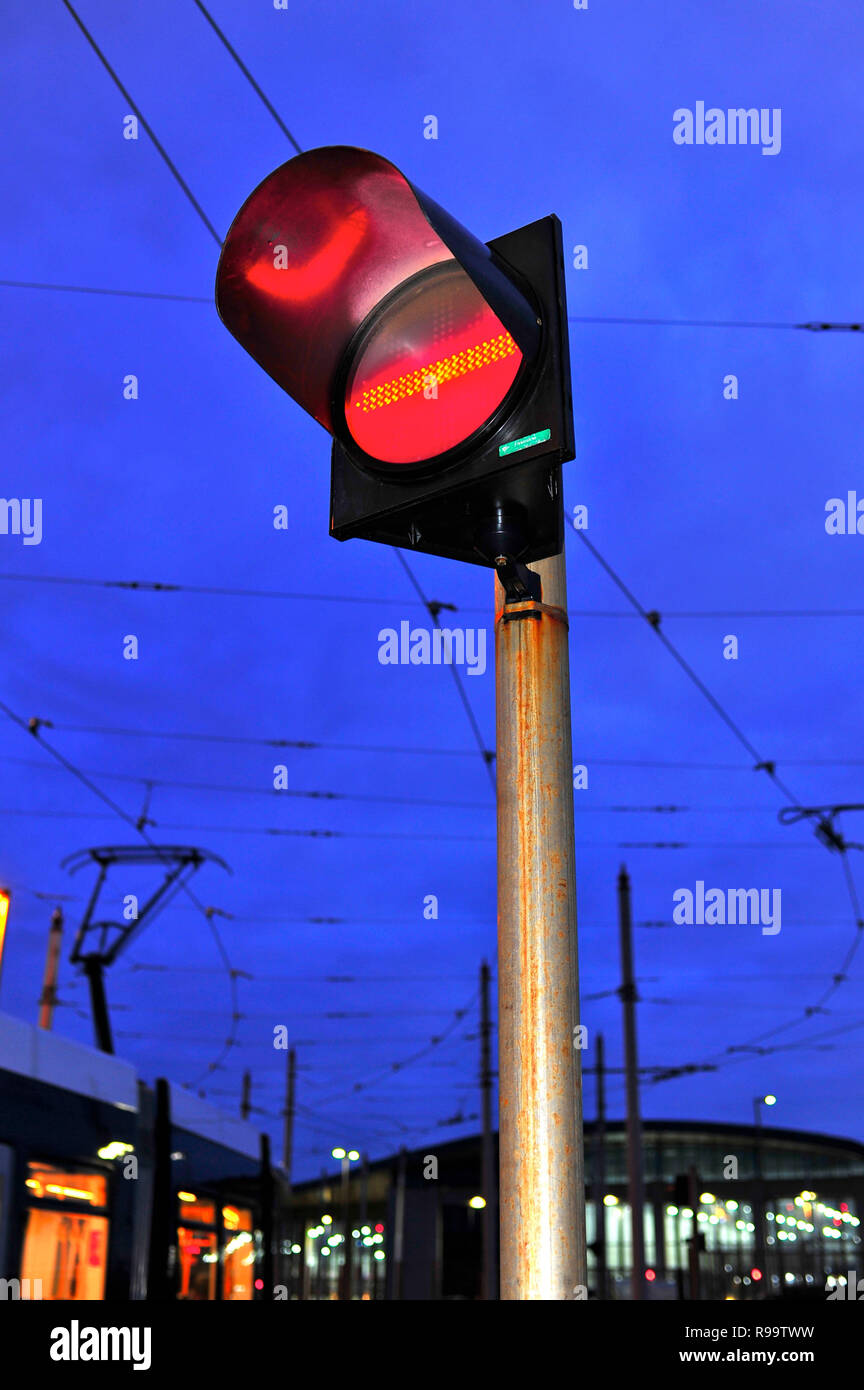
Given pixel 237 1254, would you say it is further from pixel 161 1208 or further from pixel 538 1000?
pixel 538 1000

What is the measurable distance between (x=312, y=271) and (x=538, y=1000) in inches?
50.3

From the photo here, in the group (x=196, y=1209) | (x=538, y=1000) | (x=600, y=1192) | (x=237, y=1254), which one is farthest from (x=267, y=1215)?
(x=600, y=1192)

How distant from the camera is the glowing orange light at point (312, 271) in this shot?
217cm

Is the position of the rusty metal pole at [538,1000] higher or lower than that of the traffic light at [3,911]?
lower

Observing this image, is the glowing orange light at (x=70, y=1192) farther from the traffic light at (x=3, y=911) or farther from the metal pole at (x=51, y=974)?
the metal pole at (x=51, y=974)

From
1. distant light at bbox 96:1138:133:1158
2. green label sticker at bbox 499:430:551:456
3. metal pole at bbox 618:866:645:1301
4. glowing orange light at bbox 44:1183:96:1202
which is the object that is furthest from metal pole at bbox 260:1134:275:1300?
green label sticker at bbox 499:430:551:456

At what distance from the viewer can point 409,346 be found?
7.23 ft

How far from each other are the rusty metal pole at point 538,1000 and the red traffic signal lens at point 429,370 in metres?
0.43

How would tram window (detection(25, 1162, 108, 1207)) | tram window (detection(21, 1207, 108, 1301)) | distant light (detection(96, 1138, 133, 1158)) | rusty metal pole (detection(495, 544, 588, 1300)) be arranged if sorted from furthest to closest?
distant light (detection(96, 1138, 133, 1158))
tram window (detection(25, 1162, 108, 1207))
tram window (detection(21, 1207, 108, 1301))
rusty metal pole (detection(495, 544, 588, 1300))

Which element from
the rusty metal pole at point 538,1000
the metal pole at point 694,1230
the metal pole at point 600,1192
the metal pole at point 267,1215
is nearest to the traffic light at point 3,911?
the metal pole at point 267,1215

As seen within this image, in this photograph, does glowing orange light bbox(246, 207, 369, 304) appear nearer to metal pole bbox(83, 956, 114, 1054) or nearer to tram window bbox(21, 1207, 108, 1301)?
tram window bbox(21, 1207, 108, 1301)

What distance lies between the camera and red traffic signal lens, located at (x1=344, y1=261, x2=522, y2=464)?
80.7 inches
